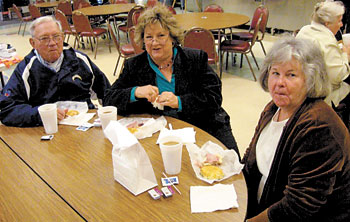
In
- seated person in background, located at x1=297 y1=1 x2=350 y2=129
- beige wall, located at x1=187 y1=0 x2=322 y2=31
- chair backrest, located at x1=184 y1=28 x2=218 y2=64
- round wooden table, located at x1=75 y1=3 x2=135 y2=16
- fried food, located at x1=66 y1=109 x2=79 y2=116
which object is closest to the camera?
fried food, located at x1=66 y1=109 x2=79 y2=116

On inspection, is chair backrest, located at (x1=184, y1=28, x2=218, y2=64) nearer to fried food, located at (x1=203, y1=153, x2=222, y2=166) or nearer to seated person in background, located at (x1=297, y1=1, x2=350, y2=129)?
seated person in background, located at (x1=297, y1=1, x2=350, y2=129)

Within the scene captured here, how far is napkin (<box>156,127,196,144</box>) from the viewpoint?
1.66m

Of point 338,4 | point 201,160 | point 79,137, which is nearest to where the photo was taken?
point 201,160

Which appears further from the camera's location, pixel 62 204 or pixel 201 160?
pixel 201 160

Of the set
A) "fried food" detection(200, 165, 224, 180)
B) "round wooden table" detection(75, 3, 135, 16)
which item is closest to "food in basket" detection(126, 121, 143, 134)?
"fried food" detection(200, 165, 224, 180)

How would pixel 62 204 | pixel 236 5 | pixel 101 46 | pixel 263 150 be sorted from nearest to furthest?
1. pixel 62 204
2. pixel 263 150
3. pixel 101 46
4. pixel 236 5

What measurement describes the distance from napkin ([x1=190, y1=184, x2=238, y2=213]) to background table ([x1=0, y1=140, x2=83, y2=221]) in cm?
43

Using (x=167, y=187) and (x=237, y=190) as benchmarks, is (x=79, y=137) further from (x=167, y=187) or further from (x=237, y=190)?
(x=237, y=190)

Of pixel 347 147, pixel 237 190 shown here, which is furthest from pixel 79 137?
pixel 347 147

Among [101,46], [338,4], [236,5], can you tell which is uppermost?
[338,4]

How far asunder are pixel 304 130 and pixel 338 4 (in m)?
2.19

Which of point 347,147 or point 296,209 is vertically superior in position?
point 347,147

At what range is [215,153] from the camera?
59.7 inches

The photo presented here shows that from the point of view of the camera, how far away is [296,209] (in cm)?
131
